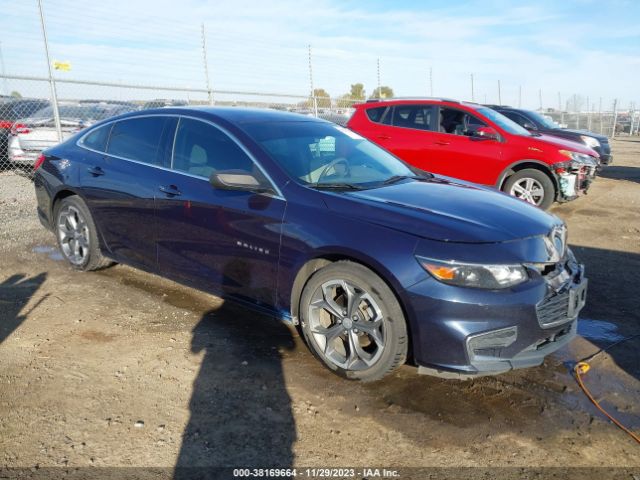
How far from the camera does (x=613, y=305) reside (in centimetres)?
448

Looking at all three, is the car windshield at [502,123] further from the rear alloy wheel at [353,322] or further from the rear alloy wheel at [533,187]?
the rear alloy wheel at [353,322]

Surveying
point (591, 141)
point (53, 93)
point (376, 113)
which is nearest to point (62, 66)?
point (53, 93)

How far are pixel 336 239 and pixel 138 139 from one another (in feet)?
7.40

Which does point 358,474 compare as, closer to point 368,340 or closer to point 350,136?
point 368,340

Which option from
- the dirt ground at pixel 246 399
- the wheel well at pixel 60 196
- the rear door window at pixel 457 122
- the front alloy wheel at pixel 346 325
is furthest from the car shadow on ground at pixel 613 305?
the wheel well at pixel 60 196

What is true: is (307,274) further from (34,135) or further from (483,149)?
(34,135)

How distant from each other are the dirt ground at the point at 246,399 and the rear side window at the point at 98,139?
4.30 feet

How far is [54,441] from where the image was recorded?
2637 mm

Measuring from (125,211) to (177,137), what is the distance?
78cm

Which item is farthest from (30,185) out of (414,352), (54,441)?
(414,352)

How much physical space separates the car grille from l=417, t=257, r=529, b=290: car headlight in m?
0.23

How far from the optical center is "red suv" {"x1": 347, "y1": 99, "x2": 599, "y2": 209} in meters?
7.80

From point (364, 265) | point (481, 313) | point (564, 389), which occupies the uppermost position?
point (364, 265)

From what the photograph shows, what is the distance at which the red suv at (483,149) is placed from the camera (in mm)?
7805
